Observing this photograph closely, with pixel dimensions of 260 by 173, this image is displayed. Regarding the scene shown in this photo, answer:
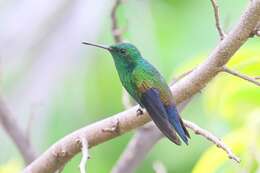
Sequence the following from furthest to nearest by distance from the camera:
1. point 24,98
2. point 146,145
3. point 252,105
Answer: point 24,98, point 146,145, point 252,105

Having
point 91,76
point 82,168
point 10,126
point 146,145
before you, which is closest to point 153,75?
point 82,168

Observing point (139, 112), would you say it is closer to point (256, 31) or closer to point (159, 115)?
point (159, 115)

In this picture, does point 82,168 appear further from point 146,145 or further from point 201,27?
point 201,27

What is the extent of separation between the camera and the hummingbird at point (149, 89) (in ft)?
3.79

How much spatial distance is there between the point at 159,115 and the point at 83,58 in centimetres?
105

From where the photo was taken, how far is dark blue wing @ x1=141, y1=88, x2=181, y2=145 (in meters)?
1.15

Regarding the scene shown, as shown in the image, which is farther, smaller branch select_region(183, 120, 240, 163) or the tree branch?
the tree branch

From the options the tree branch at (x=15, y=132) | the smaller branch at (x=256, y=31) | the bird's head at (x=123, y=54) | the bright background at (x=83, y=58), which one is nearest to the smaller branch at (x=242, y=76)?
the smaller branch at (x=256, y=31)

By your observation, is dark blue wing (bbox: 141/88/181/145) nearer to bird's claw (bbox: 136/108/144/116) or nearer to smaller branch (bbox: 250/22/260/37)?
bird's claw (bbox: 136/108/144/116)

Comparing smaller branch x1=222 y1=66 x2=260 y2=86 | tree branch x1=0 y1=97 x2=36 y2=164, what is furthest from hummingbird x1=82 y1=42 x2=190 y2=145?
tree branch x1=0 y1=97 x2=36 y2=164

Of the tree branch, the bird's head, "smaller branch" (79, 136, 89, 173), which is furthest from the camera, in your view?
the tree branch

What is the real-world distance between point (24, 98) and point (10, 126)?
230 millimetres

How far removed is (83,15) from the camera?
207cm

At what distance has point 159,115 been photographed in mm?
1153
